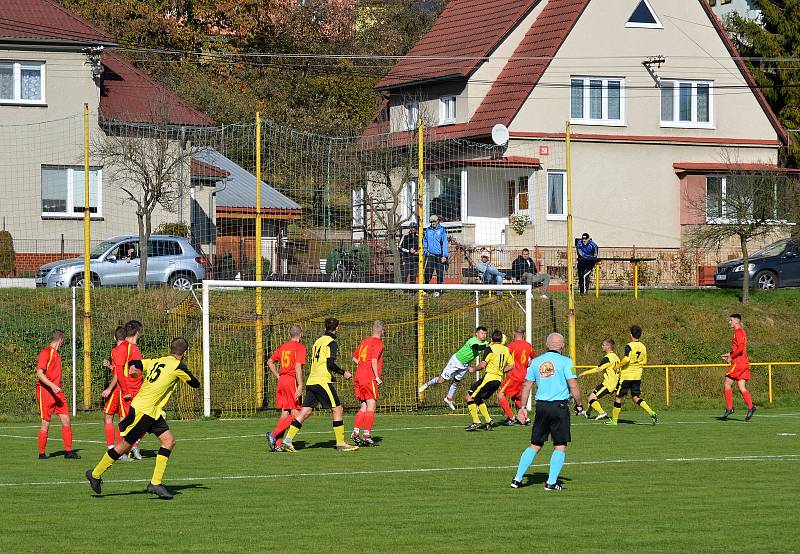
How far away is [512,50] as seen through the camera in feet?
157

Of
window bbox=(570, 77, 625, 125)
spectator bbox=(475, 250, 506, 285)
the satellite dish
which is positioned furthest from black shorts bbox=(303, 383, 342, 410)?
window bbox=(570, 77, 625, 125)

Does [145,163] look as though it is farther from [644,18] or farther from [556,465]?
[644,18]

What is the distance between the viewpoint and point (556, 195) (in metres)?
44.9

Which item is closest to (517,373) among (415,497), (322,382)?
(322,382)

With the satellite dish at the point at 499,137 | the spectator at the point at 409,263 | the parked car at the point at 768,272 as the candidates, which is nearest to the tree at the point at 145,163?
the spectator at the point at 409,263

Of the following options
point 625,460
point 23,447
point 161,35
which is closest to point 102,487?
point 23,447

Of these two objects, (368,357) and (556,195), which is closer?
(368,357)

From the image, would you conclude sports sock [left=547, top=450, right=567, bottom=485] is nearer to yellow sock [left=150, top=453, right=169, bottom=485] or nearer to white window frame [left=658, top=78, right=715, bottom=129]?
yellow sock [left=150, top=453, right=169, bottom=485]

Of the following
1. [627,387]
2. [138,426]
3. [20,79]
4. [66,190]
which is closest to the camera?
[138,426]

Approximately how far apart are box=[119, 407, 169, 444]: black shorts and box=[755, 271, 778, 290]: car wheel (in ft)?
92.7

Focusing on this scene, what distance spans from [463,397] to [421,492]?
45.0 ft

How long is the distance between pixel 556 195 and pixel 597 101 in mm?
4546

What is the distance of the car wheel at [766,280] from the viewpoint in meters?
38.9

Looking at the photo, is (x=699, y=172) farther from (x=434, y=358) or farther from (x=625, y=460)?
(x=625, y=460)
